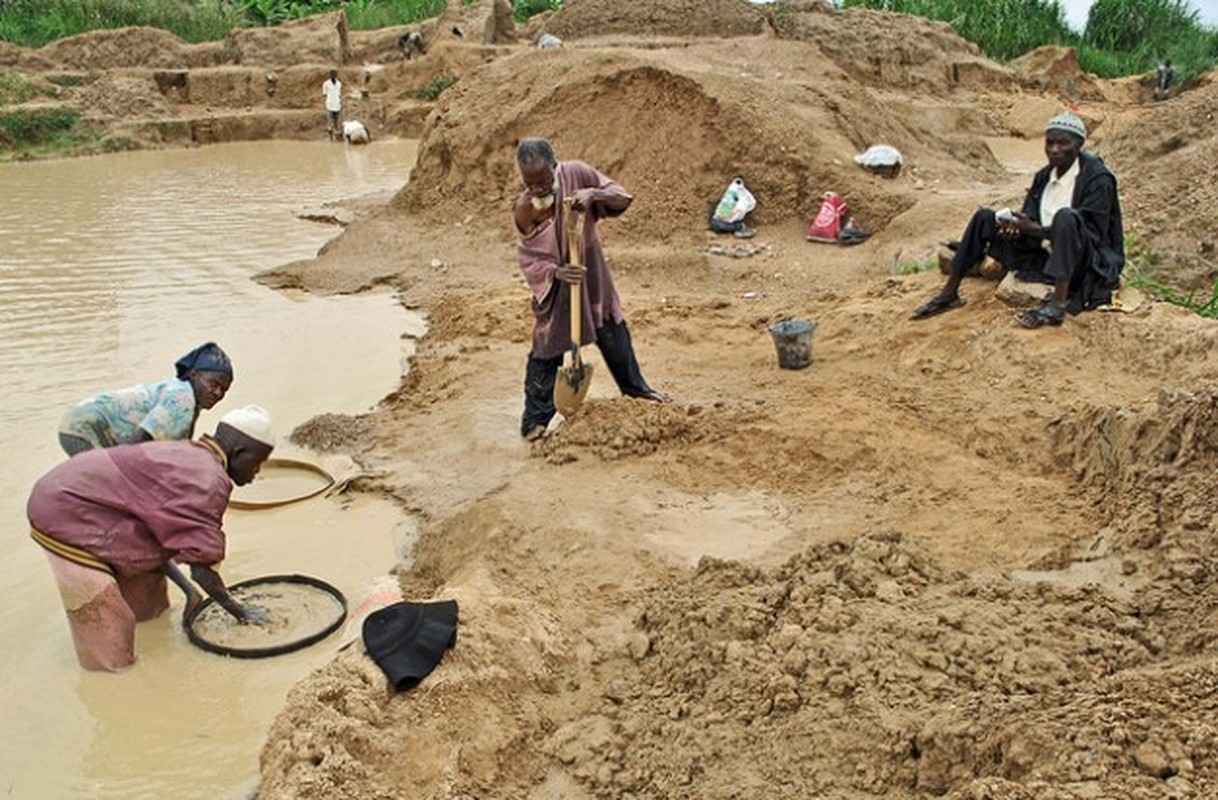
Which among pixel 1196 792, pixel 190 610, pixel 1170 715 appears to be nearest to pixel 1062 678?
pixel 1170 715

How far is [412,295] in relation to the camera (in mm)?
8461

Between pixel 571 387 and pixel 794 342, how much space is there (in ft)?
4.93

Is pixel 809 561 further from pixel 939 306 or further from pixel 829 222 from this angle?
pixel 829 222

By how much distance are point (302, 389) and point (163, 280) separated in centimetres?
346

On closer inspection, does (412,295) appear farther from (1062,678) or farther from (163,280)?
(1062,678)

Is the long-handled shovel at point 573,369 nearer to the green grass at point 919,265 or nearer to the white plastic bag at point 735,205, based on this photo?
the green grass at point 919,265


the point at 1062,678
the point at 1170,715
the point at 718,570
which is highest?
the point at 1170,715

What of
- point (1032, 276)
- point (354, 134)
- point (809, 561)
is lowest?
point (354, 134)

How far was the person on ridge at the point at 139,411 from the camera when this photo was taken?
152 inches

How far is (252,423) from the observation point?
137 inches

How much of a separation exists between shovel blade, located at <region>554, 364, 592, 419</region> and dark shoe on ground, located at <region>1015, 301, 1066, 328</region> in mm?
2322

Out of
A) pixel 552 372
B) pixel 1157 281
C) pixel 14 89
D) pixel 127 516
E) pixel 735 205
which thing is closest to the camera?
pixel 127 516

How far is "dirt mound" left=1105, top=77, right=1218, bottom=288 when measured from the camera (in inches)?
254

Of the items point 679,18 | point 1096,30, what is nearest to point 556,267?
point 679,18
